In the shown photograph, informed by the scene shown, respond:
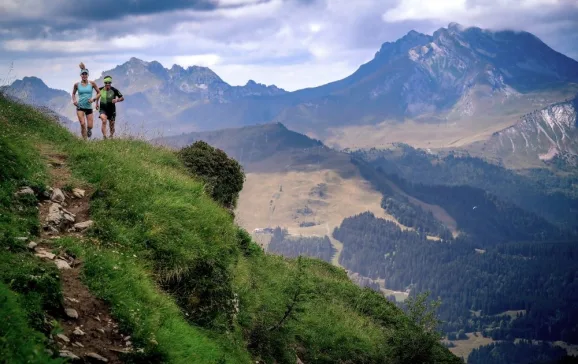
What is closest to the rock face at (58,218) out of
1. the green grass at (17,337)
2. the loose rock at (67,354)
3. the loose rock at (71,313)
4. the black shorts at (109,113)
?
the loose rock at (71,313)

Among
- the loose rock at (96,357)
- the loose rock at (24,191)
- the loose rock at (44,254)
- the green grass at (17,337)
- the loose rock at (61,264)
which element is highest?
the loose rock at (24,191)

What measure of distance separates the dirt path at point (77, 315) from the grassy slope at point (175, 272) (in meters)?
0.26

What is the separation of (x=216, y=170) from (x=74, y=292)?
13.5 metres

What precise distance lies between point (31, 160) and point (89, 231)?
154 inches

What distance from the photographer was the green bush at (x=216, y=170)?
2308cm

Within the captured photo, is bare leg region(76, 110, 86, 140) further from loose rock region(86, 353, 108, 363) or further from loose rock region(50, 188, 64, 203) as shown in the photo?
loose rock region(86, 353, 108, 363)

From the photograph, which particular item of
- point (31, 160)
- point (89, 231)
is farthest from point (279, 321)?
point (31, 160)

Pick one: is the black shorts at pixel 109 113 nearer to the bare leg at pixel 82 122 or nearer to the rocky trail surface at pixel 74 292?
the bare leg at pixel 82 122

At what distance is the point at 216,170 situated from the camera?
78.6ft

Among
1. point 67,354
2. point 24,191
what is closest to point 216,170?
point 24,191

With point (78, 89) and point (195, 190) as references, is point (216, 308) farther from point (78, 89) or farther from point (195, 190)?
point (78, 89)

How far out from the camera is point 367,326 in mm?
26547

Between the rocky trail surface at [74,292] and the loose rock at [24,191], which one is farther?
the loose rock at [24,191]

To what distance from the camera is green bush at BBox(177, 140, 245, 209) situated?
2308 cm
